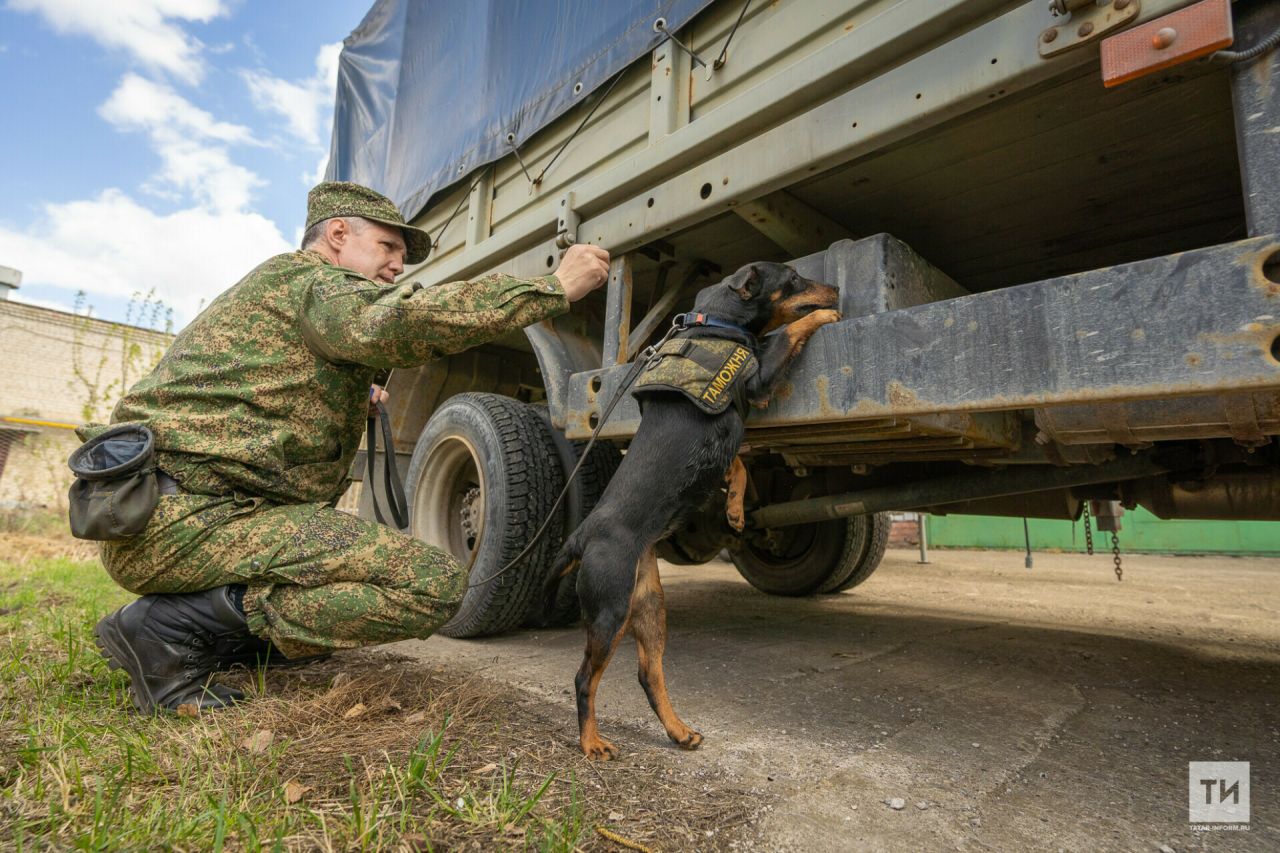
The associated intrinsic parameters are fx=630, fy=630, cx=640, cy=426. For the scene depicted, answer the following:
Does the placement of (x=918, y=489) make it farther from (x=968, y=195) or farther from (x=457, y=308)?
(x=457, y=308)

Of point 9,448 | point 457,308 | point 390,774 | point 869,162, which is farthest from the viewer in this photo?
point 9,448

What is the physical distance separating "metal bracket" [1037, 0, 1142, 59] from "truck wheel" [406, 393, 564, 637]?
2.07m

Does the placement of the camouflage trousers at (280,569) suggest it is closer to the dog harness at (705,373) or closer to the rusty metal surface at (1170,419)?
the dog harness at (705,373)

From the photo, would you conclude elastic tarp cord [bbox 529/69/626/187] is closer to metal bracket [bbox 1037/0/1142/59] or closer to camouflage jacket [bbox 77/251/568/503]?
camouflage jacket [bbox 77/251/568/503]

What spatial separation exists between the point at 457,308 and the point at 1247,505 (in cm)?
262

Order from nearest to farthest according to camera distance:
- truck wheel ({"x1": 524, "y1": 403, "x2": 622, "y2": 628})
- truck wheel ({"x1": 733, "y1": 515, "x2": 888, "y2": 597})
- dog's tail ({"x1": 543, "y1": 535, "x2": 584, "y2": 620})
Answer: dog's tail ({"x1": 543, "y1": 535, "x2": 584, "y2": 620}) < truck wheel ({"x1": 524, "y1": 403, "x2": 622, "y2": 628}) < truck wheel ({"x1": 733, "y1": 515, "x2": 888, "y2": 597})

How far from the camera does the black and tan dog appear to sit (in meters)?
1.55

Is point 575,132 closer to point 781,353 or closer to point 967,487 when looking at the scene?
point 781,353

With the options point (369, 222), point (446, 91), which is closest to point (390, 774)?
point (369, 222)

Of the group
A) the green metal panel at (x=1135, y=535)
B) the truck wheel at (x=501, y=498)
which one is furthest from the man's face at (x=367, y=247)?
the green metal panel at (x=1135, y=535)

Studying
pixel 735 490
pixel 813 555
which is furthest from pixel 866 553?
pixel 735 490

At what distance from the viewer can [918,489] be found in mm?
2422

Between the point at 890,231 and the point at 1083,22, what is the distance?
92cm

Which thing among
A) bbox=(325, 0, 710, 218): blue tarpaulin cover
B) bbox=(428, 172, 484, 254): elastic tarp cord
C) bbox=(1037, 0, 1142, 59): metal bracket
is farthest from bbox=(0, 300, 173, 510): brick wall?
bbox=(1037, 0, 1142, 59): metal bracket
